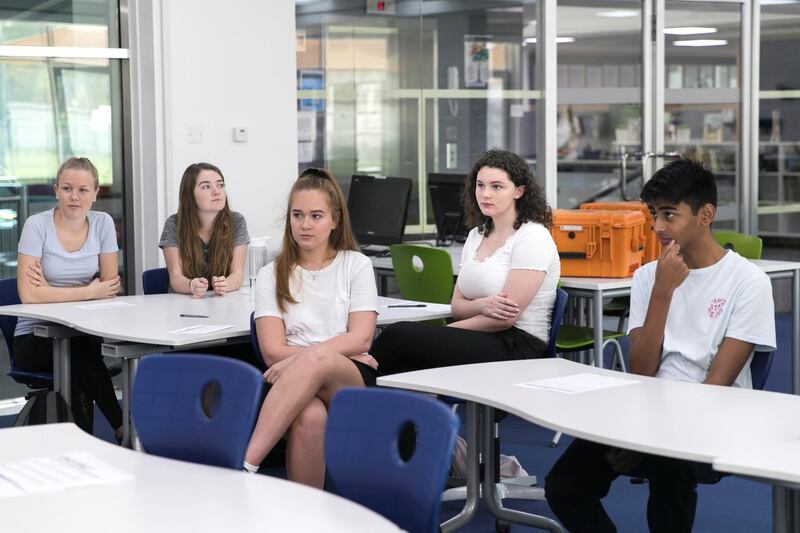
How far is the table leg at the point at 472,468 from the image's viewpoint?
3.41m

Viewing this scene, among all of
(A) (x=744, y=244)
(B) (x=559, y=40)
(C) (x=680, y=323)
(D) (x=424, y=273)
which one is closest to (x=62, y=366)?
(D) (x=424, y=273)

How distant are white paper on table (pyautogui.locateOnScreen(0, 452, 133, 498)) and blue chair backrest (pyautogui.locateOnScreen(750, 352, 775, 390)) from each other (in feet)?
6.11

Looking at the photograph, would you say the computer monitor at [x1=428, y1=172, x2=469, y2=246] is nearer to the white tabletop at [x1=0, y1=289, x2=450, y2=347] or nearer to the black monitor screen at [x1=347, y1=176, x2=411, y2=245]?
the black monitor screen at [x1=347, y1=176, x2=411, y2=245]

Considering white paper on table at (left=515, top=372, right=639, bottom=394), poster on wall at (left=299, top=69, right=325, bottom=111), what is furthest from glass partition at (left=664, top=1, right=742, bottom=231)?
white paper on table at (left=515, top=372, right=639, bottom=394)

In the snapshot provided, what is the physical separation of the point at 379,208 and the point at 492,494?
294 cm

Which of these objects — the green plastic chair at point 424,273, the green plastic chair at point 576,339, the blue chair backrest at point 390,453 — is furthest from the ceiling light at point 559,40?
the blue chair backrest at point 390,453

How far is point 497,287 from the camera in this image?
4398 millimetres

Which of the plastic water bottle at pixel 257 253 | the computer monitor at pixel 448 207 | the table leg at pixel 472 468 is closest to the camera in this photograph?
the table leg at pixel 472 468

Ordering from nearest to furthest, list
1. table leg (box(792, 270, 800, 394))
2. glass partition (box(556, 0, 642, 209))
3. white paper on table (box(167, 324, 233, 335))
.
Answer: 1. white paper on table (box(167, 324, 233, 335))
2. table leg (box(792, 270, 800, 394))
3. glass partition (box(556, 0, 642, 209))

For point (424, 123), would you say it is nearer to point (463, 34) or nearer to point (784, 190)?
point (463, 34)

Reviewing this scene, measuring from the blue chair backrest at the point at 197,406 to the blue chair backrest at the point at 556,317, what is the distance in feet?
6.34

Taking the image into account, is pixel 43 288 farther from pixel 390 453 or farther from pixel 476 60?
pixel 476 60

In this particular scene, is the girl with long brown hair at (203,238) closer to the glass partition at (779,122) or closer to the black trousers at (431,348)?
the black trousers at (431,348)

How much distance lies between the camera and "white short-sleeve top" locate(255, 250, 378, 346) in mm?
3912
